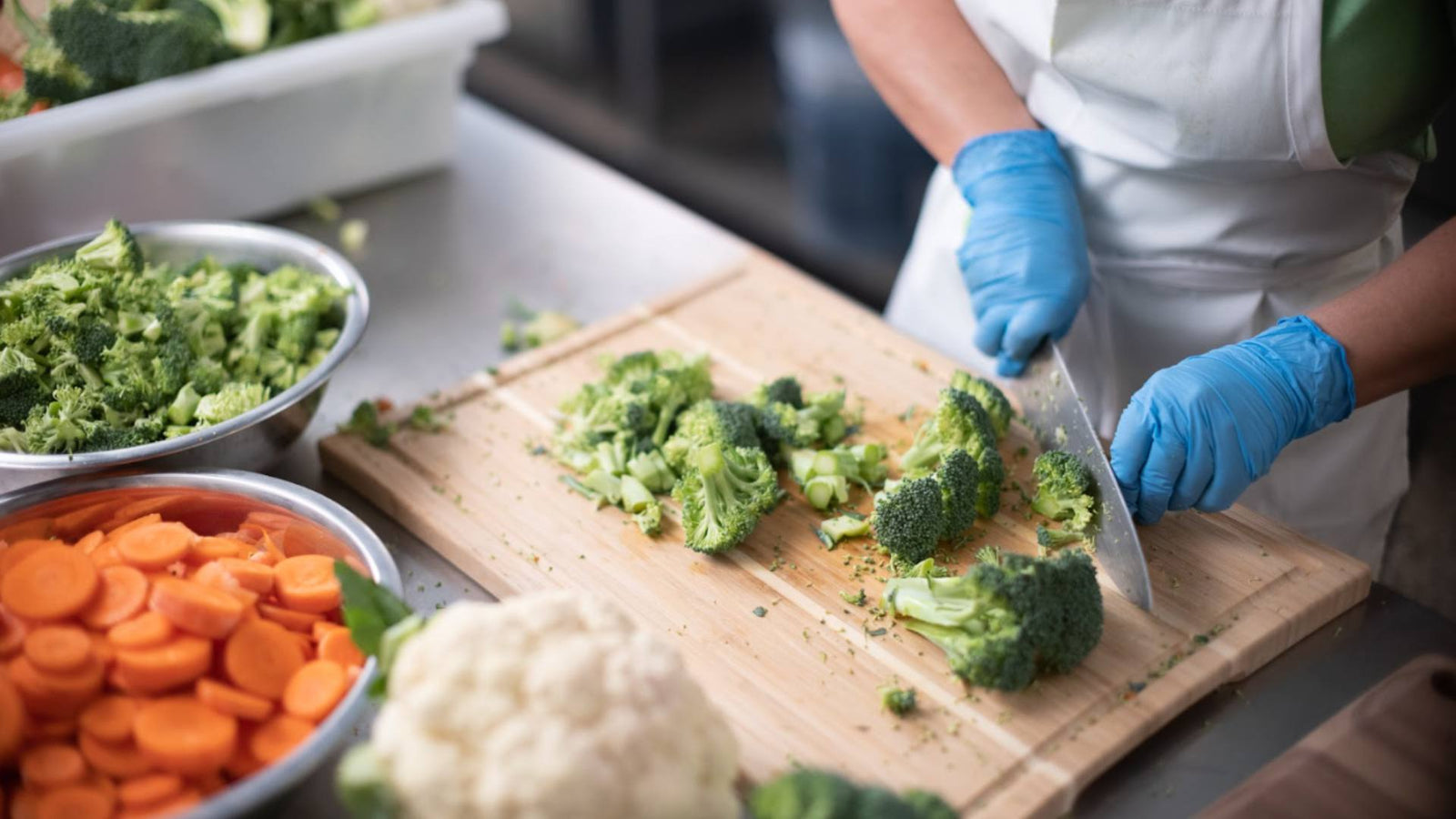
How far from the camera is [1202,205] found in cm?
185

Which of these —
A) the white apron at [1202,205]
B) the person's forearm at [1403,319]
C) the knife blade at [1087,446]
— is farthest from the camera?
the white apron at [1202,205]

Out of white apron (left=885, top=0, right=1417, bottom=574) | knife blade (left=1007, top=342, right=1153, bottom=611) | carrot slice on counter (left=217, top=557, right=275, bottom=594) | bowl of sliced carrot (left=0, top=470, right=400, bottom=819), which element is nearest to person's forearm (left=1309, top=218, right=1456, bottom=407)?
white apron (left=885, top=0, right=1417, bottom=574)

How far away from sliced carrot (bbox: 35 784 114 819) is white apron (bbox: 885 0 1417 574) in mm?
1512

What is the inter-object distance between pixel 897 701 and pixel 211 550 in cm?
78

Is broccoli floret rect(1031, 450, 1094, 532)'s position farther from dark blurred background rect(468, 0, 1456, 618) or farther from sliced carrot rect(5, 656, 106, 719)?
dark blurred background rect(468, 0, 1456, 618)

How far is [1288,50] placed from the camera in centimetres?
163

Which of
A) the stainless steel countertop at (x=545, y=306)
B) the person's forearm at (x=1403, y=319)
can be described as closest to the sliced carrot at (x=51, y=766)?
the stainless steel countertop at (x=545, y=306)

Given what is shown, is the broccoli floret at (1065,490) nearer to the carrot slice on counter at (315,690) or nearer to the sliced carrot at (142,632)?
the carrot slice on counter at (315,690)

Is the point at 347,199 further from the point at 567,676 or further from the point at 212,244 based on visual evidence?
the point at 567,676

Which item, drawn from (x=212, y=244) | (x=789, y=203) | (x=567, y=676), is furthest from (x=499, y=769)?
(x=789, y=203)

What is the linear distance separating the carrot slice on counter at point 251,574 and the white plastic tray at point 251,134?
1018 millimetres

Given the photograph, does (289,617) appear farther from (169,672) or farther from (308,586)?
(169,672)

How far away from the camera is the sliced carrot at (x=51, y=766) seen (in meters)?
1.12

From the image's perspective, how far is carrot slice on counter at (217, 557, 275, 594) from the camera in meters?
1.30
